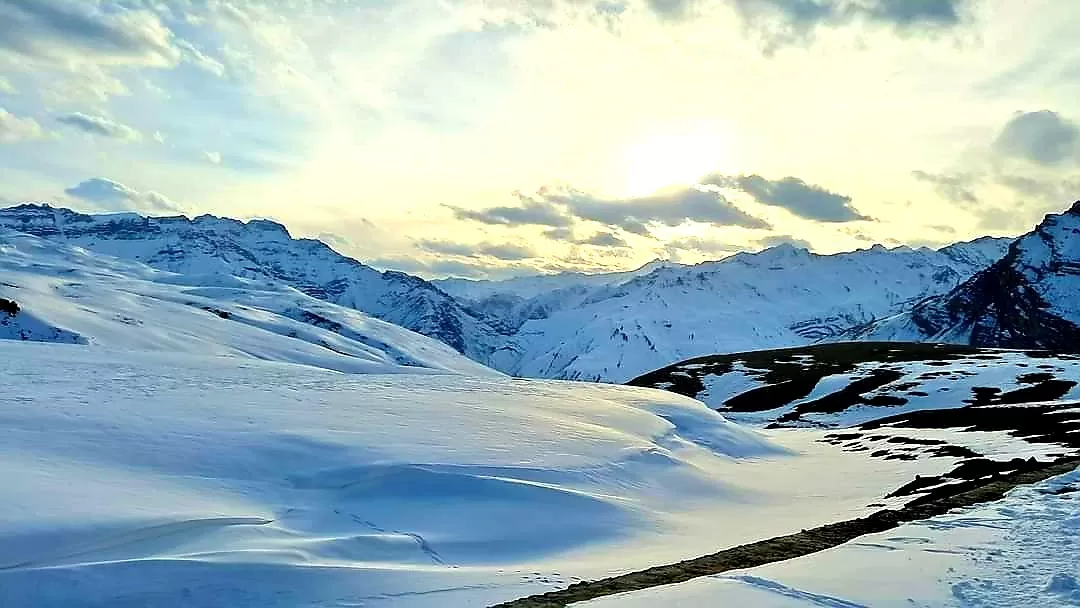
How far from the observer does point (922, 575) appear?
14.6 m

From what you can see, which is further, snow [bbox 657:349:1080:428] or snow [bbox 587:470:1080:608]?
snow [bbox 657:349:1080:428]

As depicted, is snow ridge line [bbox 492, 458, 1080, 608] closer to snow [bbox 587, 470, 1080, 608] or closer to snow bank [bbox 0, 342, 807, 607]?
snow [bbox 587, 470, 1080, 608]

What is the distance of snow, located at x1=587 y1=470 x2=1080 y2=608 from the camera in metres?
13.2

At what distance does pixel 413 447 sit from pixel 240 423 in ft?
20.3

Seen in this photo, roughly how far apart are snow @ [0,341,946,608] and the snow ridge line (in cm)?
95

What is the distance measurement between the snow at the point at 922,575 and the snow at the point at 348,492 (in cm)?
364

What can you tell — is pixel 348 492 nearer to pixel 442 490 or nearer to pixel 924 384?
pixel 442 490

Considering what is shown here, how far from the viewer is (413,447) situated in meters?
26.4

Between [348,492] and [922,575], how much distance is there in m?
14.5

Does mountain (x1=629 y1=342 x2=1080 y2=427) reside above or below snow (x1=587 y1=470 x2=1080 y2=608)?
above

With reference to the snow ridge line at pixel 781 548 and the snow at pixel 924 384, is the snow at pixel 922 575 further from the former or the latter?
the snow at pixel 924 384

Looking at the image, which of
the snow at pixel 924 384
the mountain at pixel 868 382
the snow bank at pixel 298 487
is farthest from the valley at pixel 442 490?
Answer: the snow at pixel 924 384

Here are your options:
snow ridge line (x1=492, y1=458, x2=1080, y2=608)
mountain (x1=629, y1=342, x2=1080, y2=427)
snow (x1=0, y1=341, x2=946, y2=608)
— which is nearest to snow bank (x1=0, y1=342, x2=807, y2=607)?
snow (x1=0, y1=341, x2=946, y2=608)

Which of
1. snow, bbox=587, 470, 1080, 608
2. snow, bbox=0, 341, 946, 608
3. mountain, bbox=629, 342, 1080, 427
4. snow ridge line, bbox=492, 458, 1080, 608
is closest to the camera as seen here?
snow, bbox=587, 470, 1080, 608
